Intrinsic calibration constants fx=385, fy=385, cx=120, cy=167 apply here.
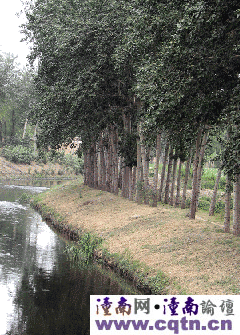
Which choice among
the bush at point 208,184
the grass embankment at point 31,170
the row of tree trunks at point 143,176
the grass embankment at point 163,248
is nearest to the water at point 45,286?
the grass embankment at point 163,248

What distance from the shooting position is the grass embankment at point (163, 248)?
12.0 m

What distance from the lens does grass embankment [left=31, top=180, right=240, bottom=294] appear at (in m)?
12.0

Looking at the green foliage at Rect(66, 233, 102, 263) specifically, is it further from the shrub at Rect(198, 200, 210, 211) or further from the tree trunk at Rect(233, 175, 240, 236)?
the shrub at Rect(198, 200, 210, 211)

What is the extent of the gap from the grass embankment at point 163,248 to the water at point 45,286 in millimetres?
1018

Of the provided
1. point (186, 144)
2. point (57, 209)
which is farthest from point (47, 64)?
point (186, 144)

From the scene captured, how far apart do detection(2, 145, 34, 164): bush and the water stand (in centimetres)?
5712

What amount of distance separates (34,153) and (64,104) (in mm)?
60991

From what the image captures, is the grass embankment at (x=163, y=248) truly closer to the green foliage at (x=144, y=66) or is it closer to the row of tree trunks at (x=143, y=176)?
the row of tree trunks at (x=143, y=176)

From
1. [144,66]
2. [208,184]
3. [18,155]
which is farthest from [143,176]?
[18,155]

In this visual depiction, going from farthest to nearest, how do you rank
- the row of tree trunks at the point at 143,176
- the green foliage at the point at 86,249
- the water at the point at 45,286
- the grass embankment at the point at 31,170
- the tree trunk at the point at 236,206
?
the grass embankment at the point at 31,170 → the row of tree trunks at the point at 143,176 → the green foliage at the point at 86,249 → the tree trunk at the point at 236,206 → the water at the point at 45,286

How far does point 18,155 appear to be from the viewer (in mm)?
77562

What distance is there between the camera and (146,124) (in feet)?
47.9

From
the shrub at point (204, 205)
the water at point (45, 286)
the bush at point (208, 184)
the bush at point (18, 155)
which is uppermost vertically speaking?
the bush at point (18, 155)

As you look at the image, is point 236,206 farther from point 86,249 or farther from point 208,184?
point 208,184
